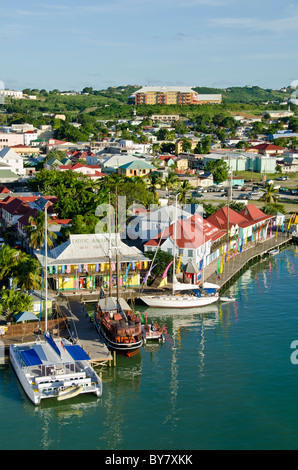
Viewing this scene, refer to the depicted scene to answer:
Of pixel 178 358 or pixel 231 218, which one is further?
pixel 231 218

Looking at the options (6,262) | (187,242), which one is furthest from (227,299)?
(6,262)

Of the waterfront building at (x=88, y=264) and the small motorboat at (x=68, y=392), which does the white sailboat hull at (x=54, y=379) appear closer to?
the small motorboat at (x=68, y=392)

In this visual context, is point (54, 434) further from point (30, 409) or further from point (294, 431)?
point (294, 431)

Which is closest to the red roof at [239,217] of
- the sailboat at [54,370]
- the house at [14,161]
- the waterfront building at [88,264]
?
the waterfront building at [88,264]

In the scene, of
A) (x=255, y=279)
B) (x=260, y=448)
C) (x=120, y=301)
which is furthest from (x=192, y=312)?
(x=260, y=448)

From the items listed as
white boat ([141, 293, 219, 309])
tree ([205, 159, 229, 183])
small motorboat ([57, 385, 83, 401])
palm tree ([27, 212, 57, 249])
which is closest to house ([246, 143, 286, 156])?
tree ([205, 159, 229, 183])

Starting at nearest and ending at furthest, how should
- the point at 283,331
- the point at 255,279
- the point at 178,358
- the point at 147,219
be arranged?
the point at 178,358 < the point at 283,331 < the point at 255,279 < the point at 147,219
